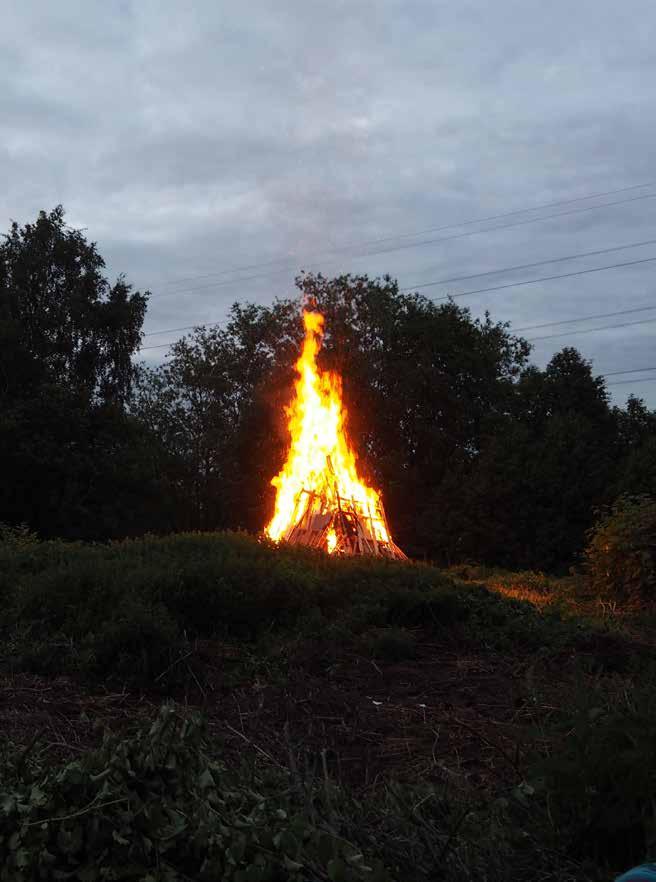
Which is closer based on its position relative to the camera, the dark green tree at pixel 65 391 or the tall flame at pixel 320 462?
the tall flame at pixel 320 462

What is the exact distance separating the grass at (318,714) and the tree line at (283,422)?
959 cm

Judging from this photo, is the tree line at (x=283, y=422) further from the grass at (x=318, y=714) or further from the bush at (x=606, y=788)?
the bush at (x=606, y=788)

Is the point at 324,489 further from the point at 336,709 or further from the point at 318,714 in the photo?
the point at 318,714

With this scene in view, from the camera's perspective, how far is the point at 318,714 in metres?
6.06

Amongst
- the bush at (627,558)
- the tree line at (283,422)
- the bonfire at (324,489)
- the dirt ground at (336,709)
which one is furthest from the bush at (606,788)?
the tree line at (283,422)

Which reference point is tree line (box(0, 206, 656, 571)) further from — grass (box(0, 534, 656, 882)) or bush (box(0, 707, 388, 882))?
bush (box(0, 707, 388, 882))

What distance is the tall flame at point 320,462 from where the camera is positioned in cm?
1444

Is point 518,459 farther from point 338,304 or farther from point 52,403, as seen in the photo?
point 52,403

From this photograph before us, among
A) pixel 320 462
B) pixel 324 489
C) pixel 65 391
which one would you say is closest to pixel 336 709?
pixel 324 489

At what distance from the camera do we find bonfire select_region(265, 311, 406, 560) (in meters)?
14.0

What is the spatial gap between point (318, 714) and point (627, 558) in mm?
8521

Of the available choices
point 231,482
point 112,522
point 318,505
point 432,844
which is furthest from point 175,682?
point 231,482

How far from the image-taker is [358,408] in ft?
95.2

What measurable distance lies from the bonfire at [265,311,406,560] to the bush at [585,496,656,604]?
303 centimetres
